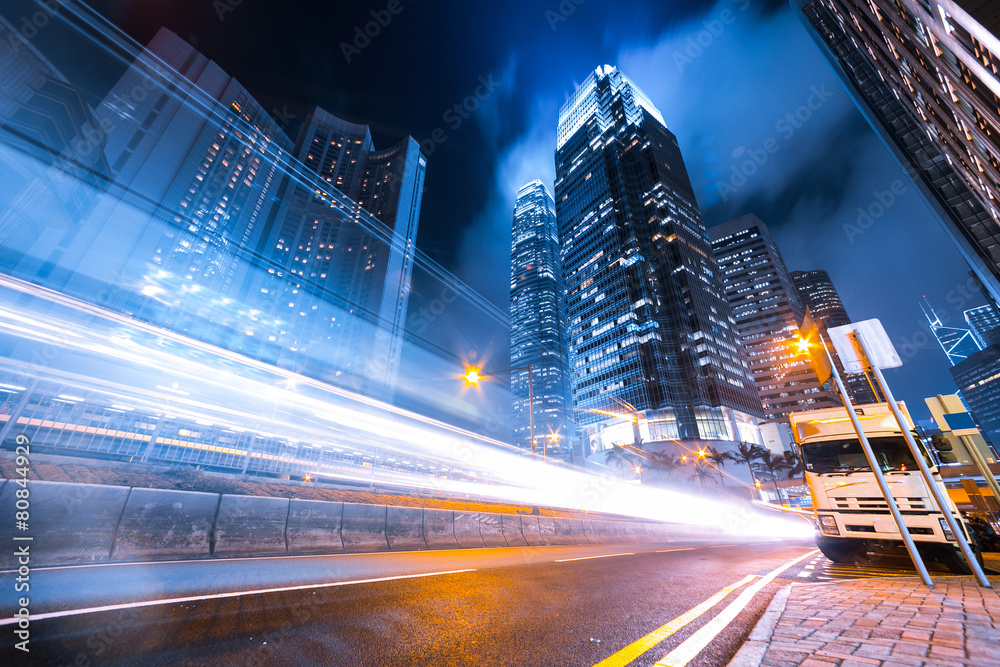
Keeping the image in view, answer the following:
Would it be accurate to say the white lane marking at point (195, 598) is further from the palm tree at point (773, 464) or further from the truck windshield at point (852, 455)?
the palm tree at point (773, 464)

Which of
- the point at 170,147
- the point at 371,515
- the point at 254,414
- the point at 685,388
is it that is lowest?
the point at 371,515

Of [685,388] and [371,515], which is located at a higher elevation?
[685,388]

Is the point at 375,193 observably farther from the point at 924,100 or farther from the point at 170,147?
the point at 924,100

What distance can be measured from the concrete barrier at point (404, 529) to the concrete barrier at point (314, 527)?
1.23 metres

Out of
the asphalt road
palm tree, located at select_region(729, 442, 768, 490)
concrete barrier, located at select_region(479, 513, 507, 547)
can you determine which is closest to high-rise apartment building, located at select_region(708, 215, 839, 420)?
palm tree, located at select_region(729, 442, 768, 490)

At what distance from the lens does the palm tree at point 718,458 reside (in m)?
66.7

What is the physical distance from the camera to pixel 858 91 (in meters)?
44.4

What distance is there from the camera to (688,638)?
3508mm

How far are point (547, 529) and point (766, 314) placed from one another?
6620 inches

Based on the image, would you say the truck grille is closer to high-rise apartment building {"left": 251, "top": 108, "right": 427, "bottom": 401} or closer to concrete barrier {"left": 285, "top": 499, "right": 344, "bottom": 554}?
concrete barrier {"left": 285, "top": 499, "right": 344, "bottom": 554}

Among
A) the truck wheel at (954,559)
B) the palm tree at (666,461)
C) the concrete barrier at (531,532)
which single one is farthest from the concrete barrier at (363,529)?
the palm tree at (666,461)

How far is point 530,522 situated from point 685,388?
3104 inches

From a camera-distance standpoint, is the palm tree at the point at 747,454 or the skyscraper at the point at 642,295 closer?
the palm tree at the point at 747,454

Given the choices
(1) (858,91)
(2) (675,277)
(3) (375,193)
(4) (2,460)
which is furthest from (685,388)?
(3) (375,193)
